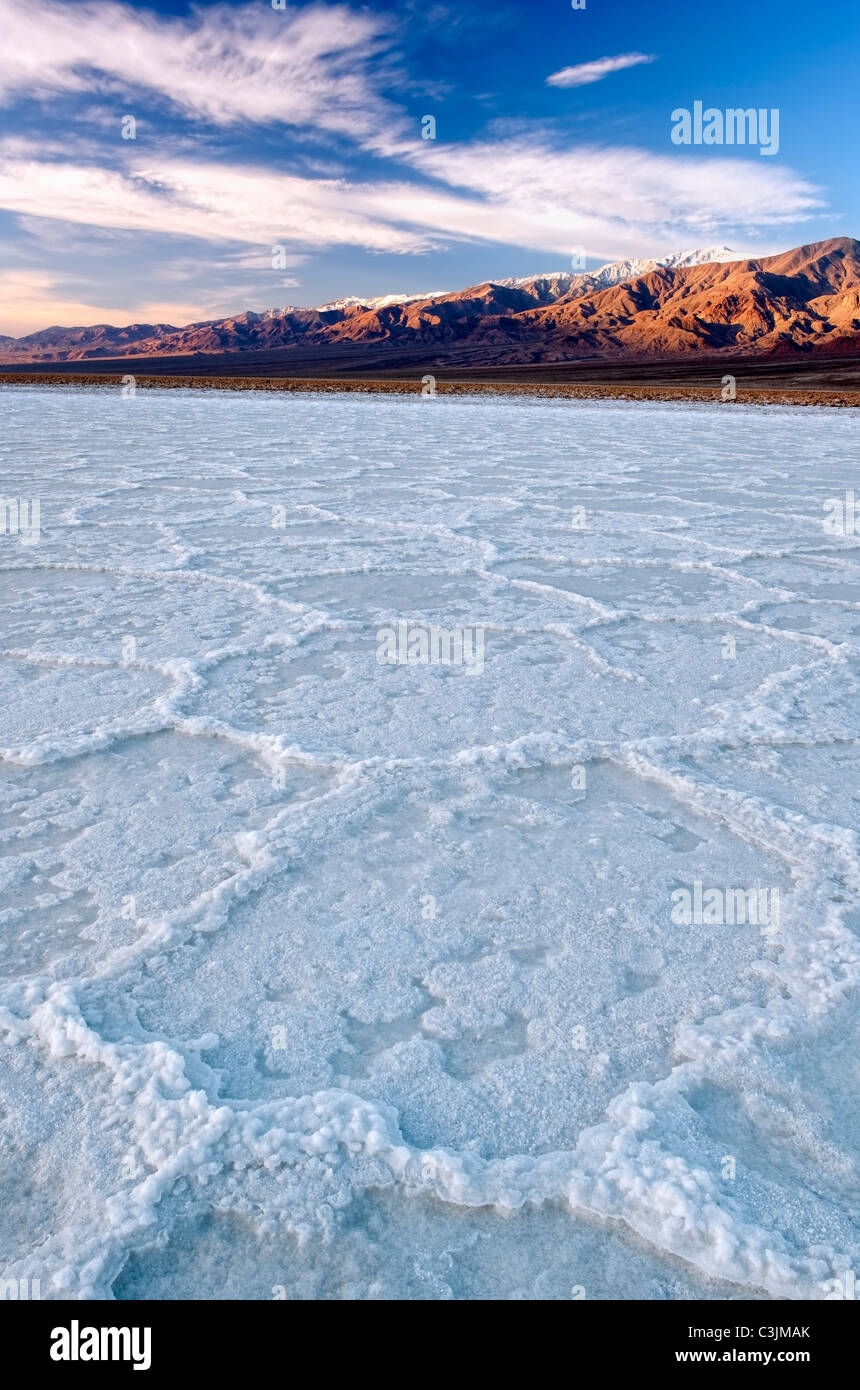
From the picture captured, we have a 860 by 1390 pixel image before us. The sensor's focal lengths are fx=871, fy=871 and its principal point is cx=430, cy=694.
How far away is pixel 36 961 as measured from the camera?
1.31 metres

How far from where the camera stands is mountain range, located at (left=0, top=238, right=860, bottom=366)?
300ft

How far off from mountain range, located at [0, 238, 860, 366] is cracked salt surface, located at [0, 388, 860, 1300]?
76.2 meters
